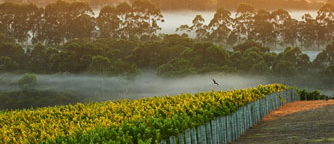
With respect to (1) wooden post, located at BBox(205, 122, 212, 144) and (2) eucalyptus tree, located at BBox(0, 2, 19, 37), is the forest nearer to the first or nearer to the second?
(2) eucalyptus tree, located at BBox(0, 2, 19, 37)

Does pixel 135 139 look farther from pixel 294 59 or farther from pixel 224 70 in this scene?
pixel 294 59

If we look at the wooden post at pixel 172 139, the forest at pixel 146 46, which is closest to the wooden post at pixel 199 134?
the wooden post at pixel 172 139

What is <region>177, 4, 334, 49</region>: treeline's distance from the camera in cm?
8062

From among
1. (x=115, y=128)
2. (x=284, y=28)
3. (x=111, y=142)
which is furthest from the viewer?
(x=284, y=28)

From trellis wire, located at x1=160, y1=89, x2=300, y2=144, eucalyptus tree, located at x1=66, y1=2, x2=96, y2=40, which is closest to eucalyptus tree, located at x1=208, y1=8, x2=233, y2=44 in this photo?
eucalyptus tree, located at x1=66, y1=2, x2=96, y2=40

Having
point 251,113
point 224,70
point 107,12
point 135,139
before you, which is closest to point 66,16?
point 107,12

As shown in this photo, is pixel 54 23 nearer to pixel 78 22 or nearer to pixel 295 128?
pixel 78 22

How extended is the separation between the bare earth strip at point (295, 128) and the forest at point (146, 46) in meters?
38.6

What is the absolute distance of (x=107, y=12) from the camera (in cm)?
8638

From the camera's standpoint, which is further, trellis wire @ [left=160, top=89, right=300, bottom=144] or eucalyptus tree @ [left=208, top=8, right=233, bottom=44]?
eucalyptus tree @ [left=208, top=8, right=233, bottom=44]

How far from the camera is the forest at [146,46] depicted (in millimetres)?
58312

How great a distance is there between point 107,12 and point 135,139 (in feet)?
258

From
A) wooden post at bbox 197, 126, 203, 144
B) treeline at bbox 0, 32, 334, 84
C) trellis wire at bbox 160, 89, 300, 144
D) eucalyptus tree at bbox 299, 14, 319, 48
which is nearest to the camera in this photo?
trellis wire at bbox 160, 89, 300, 144

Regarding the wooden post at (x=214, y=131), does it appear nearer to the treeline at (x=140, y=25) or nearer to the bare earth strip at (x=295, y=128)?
the bare earth strip at (x=295, y=128)
